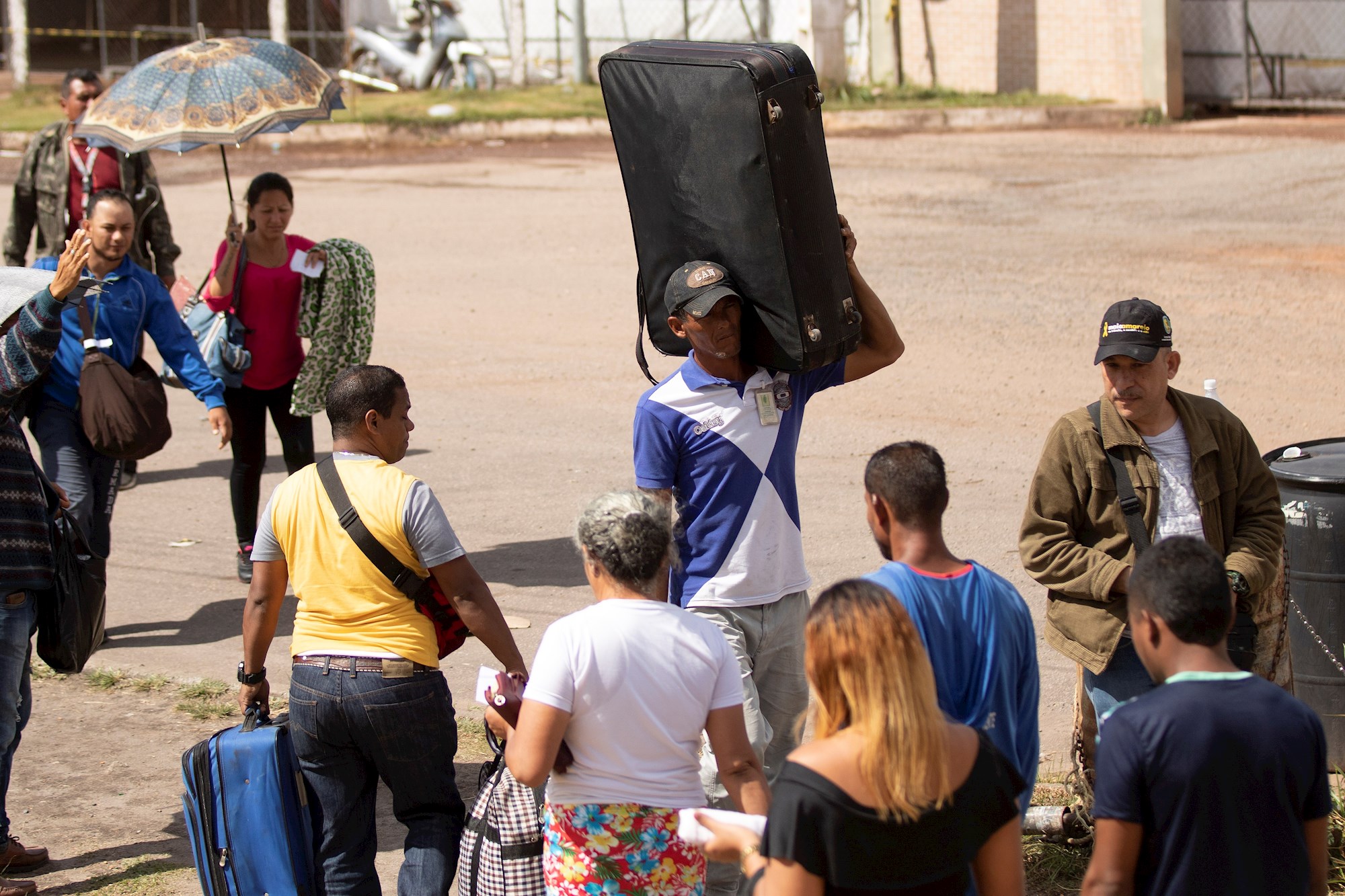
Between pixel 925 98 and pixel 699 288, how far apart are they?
21239 mm

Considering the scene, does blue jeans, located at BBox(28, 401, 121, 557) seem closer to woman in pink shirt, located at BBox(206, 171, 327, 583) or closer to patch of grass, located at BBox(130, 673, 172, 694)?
patch of grass, located at BBox(130, 673, 172, 694)

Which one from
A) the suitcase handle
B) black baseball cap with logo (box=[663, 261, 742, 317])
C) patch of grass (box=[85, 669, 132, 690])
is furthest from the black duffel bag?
black baseball cap with logo (box=[663, 261, 742, 317])

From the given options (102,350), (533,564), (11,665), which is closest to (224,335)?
(102,350)

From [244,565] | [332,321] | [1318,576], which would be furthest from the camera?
[244,565]

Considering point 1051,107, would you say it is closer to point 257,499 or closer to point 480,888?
point 257,499

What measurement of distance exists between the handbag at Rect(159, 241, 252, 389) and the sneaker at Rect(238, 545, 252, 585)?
898 millimetres

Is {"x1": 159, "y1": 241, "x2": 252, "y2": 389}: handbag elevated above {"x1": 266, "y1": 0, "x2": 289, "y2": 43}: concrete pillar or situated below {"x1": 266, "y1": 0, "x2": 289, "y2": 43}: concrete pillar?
below

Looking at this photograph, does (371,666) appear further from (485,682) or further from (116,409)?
(116,409)

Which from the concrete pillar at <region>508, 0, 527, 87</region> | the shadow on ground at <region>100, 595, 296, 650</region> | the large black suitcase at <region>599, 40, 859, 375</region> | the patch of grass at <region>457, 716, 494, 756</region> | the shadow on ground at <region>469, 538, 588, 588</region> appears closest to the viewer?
the large black suitcase at <region>599, 40, 859, 375</region>

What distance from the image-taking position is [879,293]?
12.7 metres

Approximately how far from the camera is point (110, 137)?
6.77 meters

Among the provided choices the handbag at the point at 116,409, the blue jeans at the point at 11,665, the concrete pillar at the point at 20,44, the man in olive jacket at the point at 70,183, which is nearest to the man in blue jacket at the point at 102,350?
the handbag at the point at 116,409

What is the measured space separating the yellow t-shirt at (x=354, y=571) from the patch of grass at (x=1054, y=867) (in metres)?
2.00

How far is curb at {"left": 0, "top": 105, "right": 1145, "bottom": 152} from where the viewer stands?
2186cm
